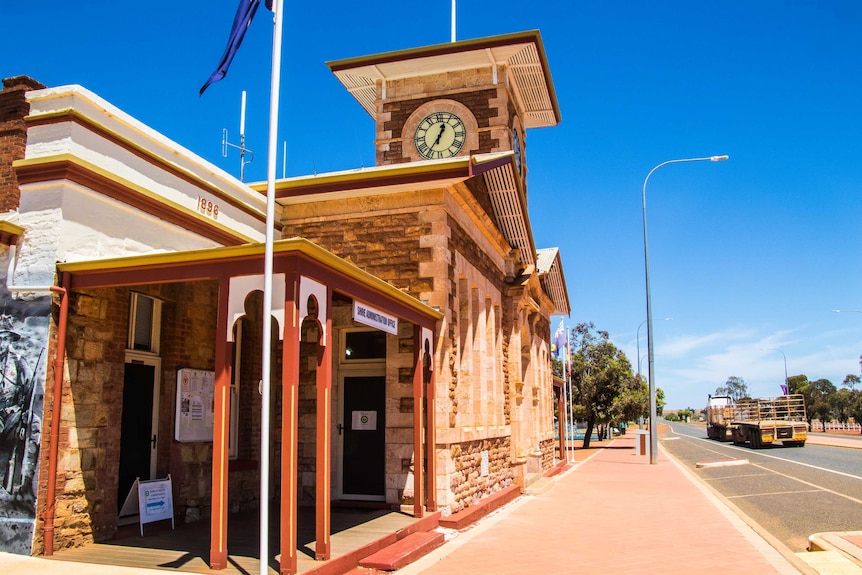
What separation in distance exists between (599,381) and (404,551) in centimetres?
3128

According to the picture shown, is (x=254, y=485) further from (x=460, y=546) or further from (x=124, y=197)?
(x=124, y=197)

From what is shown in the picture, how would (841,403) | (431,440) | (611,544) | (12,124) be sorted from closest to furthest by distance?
(611,544)
(12,124)
(431,440)
(841,403)

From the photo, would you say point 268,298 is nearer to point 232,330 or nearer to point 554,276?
point 232,330

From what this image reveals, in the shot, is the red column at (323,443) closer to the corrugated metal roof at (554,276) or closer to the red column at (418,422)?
the red column at (418,422)

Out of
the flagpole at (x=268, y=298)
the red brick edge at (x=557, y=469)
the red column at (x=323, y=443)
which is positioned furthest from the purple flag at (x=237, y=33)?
the red brick edge at (x=557, y=469)

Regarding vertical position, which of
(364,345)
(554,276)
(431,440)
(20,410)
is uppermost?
(554,276)

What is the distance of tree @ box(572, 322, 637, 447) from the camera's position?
37.9 m

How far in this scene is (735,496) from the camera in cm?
1542

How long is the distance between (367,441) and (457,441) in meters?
1.45

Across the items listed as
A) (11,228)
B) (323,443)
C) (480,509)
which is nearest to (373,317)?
(323,443)

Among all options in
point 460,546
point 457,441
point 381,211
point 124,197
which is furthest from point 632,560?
point 124,197

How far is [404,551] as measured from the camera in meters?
8.22

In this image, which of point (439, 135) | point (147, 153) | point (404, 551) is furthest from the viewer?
point (439, 135)

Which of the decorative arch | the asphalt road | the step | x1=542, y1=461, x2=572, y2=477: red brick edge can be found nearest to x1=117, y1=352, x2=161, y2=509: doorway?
the decorative arch
